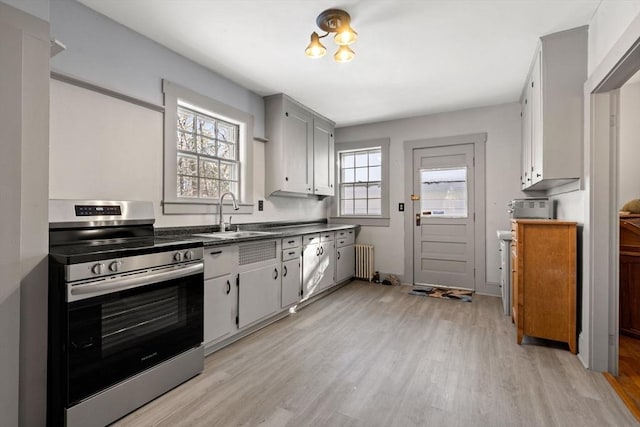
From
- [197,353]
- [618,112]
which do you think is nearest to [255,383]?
[197,353]

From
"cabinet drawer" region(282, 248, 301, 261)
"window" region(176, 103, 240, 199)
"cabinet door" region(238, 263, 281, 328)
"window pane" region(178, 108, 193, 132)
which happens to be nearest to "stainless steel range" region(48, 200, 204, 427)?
"cabinet door" region(238, 263, 281, 328)

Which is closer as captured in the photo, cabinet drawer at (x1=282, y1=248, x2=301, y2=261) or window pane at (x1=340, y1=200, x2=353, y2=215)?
cabinet drawer at (x1=282, y1=248, x2=301, y2=261)

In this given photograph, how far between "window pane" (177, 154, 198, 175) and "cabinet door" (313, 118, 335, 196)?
1.87 meters

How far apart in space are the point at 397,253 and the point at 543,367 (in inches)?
107

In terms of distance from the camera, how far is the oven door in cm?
154

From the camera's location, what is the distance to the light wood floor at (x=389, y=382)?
5.67 feet

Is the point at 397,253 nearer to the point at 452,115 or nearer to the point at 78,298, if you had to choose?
the point at 452,115

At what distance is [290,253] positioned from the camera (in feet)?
11.1

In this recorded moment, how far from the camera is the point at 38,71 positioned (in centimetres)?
154

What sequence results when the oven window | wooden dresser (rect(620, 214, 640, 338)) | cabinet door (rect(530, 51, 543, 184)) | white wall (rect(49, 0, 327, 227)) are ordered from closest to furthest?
the oven window
white wall (rect(49, 0, 327, 227))
cabinet door (rect(530, 51, 543, 184))
wooden dresser (rect(620, 214, 640, 338))

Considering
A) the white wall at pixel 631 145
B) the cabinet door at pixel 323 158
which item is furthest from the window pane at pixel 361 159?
the white wall at pixel 631 145

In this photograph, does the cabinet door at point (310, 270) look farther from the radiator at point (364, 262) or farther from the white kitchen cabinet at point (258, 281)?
the radiator at point (364, 262)

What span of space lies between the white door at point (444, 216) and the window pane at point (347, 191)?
1.09 meters

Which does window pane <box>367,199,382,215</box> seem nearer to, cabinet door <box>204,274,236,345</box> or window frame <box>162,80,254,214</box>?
window frame <box>162,80,254,214</box>
